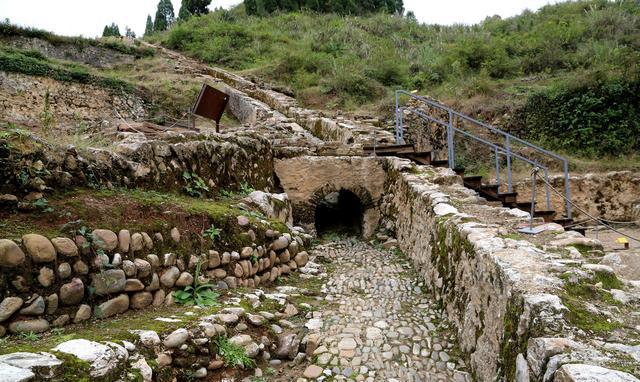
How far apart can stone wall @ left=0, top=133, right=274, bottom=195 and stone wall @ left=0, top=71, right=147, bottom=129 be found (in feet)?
23.5

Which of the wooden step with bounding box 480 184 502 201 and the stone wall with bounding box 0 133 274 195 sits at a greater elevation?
the stone wall with bounding box 0 133 274 195

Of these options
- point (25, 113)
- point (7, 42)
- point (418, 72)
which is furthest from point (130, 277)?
point (7, 42)

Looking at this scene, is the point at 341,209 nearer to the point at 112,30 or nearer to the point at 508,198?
the point at 508,198

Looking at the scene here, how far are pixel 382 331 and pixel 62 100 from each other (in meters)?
13.7

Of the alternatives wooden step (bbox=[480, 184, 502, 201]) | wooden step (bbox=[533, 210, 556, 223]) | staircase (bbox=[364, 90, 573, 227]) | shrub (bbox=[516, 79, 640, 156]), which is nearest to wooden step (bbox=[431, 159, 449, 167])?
staircase (bbox=[364, 90, 573, 227])

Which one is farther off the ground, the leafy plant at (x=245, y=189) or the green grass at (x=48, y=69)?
the green grass at (x=48, y=69)

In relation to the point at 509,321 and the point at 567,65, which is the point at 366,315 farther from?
the point at 567,65

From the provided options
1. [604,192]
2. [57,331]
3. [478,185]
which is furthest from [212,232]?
[604,192]

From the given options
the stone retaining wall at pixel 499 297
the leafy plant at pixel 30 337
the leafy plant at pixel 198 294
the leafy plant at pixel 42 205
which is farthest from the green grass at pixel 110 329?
the stone retaining wall at pixel 499 297

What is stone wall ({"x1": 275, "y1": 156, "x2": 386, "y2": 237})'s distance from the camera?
8227mm

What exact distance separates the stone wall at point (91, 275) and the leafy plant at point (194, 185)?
1163 mm

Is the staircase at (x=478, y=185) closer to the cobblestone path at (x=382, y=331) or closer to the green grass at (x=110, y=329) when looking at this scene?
the cobblestone path at (x=382, y=331)

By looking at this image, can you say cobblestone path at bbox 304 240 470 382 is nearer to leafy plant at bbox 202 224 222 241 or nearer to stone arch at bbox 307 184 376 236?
leafy plant at bbox 202 224 222 241

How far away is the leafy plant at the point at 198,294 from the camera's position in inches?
147
